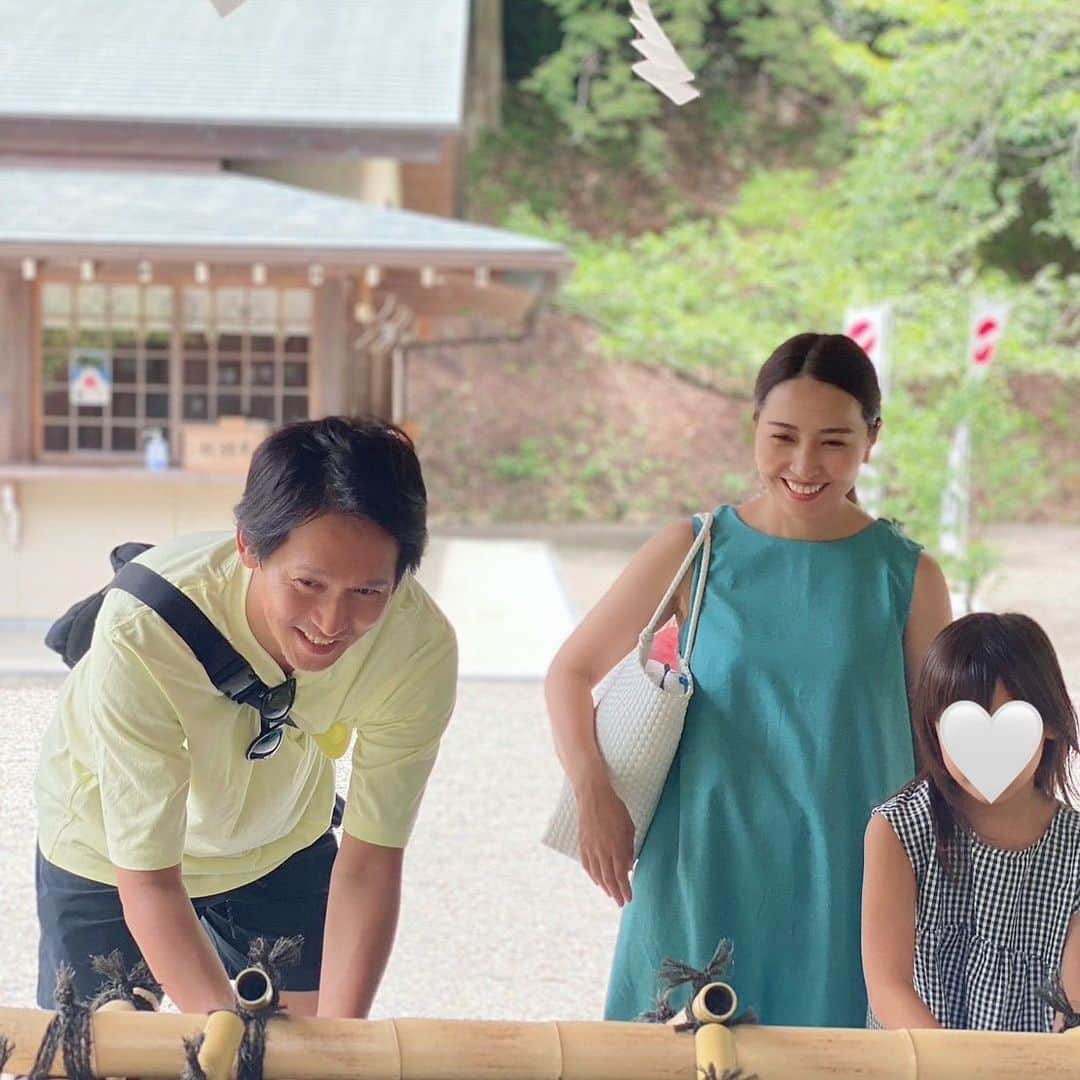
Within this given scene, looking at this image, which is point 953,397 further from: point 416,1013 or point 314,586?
point 314,586

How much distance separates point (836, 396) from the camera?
5.47 feet

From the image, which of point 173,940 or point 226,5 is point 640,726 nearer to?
point 173,940

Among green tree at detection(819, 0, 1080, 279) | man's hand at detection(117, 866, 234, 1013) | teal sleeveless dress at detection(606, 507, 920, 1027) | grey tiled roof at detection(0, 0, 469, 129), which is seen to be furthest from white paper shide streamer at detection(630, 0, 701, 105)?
green tree at detection(819, 0, 1080, 279)

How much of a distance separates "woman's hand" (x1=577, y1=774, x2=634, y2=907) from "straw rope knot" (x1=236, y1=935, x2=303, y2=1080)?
2.58 ft

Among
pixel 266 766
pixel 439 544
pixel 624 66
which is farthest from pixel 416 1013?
pixel 624 66

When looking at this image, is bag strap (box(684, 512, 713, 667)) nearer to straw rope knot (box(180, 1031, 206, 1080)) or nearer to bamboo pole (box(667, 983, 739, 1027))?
bamboo pole (box(667, 983, 739, 1027))

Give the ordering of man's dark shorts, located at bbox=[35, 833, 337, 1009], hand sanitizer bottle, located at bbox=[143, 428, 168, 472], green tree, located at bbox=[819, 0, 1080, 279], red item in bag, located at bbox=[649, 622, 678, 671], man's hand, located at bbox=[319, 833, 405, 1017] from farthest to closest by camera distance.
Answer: green tree, located at bbox=[819, 0, 1080, 279]
hand sanitizer bottle, located at bbox=[143, 428, 168, 472]
red item in bag, located at bbox=[649, 622, 678, 671]
man's dark shorts, located at bbox=[35, 833, 337, 1009]
man's hand, located at bbox=[319, 833, 405, 1017]

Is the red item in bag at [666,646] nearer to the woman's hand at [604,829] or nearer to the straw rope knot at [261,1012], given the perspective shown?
the woman's hand at [604,829]

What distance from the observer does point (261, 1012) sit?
3.00ft

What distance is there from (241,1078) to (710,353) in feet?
47.7

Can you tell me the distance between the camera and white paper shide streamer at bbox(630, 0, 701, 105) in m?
1.73

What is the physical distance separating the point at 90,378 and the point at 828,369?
286 inches

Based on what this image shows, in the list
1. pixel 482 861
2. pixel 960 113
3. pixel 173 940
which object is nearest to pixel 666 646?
pixel 173 940

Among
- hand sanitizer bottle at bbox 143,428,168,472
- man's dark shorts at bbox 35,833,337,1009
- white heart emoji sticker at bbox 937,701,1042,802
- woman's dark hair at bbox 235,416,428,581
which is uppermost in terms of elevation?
woman's dark hair at bbox 235,416,428,581
